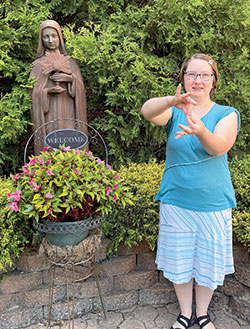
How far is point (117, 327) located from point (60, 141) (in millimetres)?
1710

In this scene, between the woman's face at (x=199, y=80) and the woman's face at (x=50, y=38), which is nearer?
the woman's face at (x=199, y=80)

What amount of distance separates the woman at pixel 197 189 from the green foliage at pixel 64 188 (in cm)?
45

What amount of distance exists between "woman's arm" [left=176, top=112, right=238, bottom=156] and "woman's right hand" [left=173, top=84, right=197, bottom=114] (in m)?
0.09

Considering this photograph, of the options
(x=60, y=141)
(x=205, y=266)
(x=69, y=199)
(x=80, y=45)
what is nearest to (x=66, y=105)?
(x=60, y=141)

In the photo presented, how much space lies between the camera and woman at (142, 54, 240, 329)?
1.89 metres

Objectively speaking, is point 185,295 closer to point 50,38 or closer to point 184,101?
point 184,101

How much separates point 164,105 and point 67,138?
4.30 feet

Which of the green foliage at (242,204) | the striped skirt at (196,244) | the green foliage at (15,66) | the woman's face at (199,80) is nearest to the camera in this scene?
the woman's face at (199,80)

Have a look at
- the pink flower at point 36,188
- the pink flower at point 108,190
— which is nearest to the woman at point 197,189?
the pink flower at point 108,190

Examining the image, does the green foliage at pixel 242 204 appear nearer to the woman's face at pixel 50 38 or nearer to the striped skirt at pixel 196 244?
the striped skirt at pixel 196 244

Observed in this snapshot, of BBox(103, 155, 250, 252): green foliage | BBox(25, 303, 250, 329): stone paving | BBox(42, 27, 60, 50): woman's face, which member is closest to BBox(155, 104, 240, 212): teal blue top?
BBox(103, 155, 250, 252): green foliage

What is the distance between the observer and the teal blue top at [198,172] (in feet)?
6.31

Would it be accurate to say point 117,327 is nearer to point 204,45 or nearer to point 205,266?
point 205,266

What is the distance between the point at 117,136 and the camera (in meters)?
3.64
